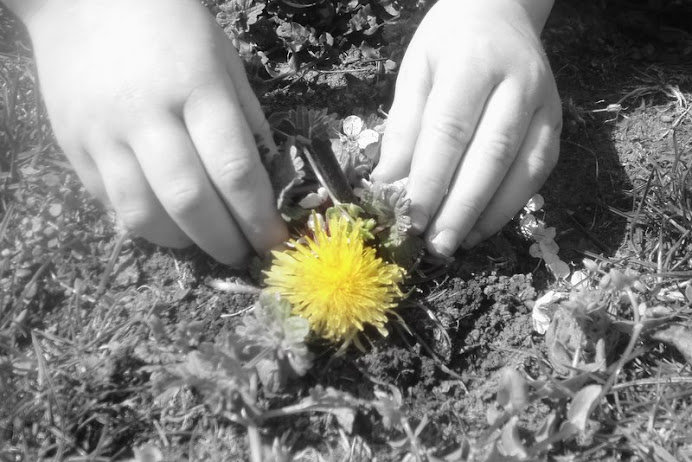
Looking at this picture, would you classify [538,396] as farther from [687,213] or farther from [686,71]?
[686,71]

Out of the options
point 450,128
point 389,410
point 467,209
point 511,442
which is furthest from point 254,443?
point 450,128

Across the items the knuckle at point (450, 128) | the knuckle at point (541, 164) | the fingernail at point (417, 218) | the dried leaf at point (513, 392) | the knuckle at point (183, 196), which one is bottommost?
the dried leaf at point (513, 392)

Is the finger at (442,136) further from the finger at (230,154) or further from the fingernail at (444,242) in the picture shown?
the finger at (230,154)

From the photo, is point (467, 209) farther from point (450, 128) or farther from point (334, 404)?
point (334, 404)

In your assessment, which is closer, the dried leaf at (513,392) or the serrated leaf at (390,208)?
the dried leaf at (513,392)

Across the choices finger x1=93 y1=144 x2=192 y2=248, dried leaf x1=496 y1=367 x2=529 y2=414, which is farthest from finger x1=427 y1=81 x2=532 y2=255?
finger x1=93 y1=144 x2=192 y2=248

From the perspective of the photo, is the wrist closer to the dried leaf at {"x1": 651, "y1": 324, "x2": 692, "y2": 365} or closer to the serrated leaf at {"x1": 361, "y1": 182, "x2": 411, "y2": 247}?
the serrated leaf at {"x1": 361, "y1": 182, "x2": 411, "y2": 247}

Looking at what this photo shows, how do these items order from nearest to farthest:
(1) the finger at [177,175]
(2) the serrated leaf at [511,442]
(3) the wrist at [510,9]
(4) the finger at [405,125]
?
(2) the serrated leaf at [511,442]
(1) the finger at [177,175]
(4) the finger at [405,125]
(3) the wrist at [510,9]

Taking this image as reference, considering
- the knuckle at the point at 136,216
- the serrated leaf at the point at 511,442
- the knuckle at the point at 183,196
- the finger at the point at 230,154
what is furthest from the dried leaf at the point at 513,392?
the knuckle at the point at 136,216
